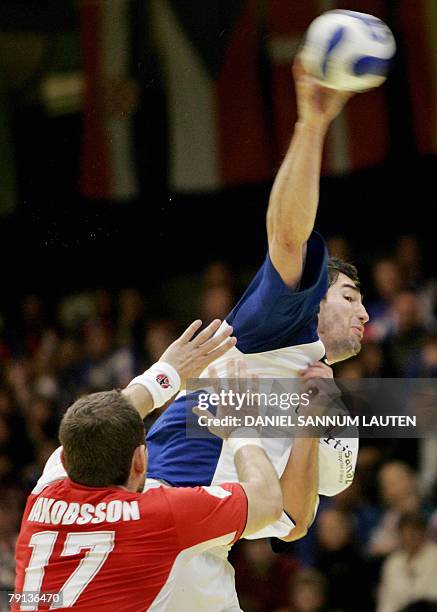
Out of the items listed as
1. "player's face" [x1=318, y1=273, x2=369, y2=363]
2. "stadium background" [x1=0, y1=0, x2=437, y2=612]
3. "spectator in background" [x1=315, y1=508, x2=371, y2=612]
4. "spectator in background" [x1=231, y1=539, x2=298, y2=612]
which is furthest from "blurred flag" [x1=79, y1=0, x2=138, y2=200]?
"player's face" [x1=318, y1=273, x2=369, y2=363]

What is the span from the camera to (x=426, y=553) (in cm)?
877

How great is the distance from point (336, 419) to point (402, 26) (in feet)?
24.1

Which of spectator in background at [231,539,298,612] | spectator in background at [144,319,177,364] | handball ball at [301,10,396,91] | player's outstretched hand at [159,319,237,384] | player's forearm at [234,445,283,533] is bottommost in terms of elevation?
spectator in background at [231,539,298,612]

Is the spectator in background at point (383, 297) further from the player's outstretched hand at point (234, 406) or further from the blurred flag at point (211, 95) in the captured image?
the player's outstretched hand at point (234, 406)

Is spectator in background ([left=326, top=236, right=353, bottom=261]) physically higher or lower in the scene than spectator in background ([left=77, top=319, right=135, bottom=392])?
higher

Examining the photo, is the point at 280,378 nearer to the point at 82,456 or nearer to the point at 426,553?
the point at 82,456

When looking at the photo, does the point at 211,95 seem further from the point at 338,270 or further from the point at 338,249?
the point at 338,270

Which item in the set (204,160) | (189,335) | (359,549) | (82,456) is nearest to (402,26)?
(204,160)

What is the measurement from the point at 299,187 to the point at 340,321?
955 mm

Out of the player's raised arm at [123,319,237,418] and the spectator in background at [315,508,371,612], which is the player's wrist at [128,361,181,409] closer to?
the player's raised arm at [123,319,237,418]

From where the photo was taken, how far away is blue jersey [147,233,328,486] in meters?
5.07

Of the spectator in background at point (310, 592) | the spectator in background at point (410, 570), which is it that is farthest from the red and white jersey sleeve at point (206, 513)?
the spectator in background at point (310, 592)

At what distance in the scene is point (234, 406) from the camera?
487 cm

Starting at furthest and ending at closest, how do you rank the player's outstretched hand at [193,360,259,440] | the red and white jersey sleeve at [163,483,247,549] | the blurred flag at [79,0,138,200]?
the blurred flag at [79,0,138,200] → the player's outstretched hand at [193,360,259,440] → the red and white jersey sleeve at [163,483,247,549]
